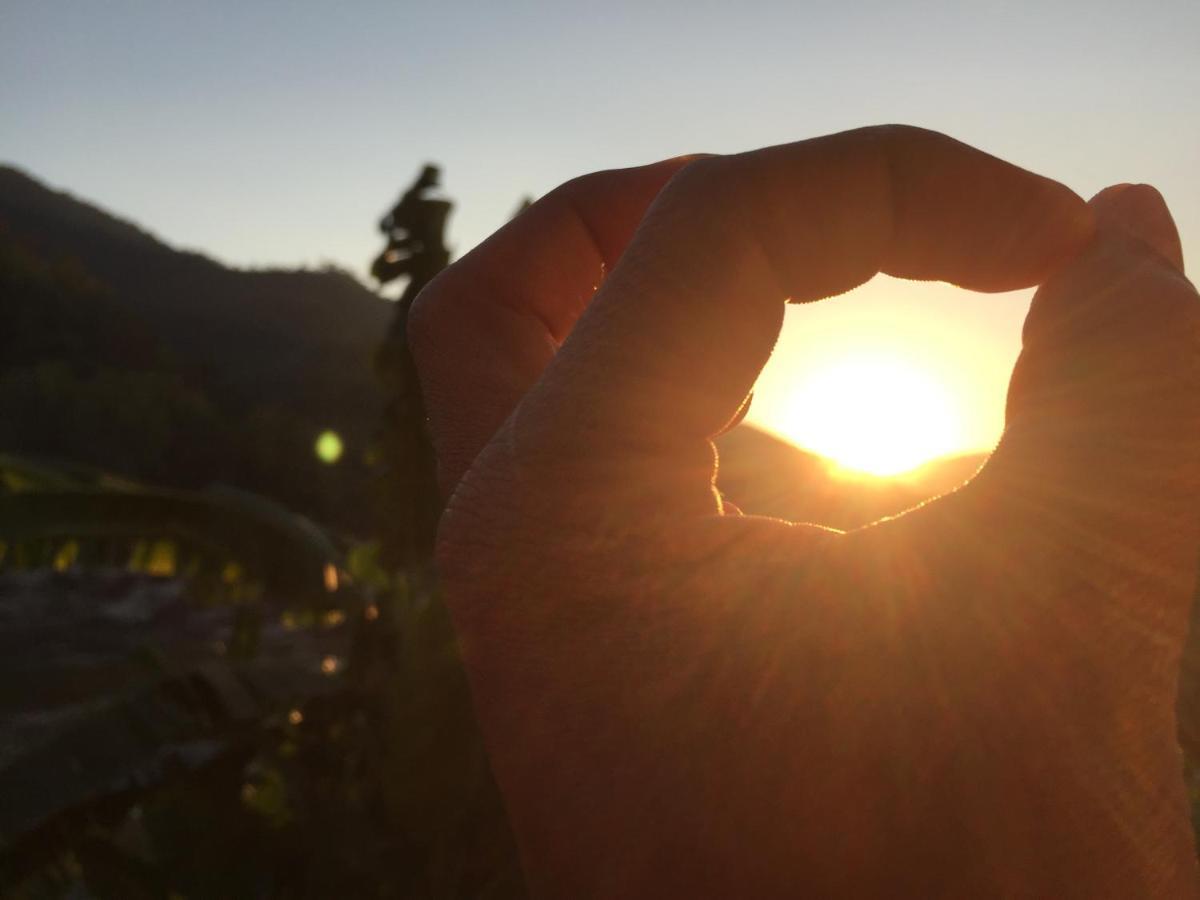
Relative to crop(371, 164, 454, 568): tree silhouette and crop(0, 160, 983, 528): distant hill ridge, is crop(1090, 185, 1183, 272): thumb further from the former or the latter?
crop(371, 164, 454, 568): tree silhouette

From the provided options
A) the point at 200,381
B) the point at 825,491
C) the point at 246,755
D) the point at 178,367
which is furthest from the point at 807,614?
the point at 178,367

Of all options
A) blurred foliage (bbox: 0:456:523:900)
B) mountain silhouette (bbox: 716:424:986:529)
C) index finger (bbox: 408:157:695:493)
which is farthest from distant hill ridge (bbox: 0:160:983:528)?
index finger (bbox: 408:157:695:493)

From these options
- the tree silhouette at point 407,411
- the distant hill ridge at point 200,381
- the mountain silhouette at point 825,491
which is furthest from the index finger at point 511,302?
the tree silhouette at point 407,411

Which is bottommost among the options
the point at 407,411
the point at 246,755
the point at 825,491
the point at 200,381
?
the point at 246,755

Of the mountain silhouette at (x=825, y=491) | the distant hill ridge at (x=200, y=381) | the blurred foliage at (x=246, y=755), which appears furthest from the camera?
the distant hill ridge at (x=200, y=381)

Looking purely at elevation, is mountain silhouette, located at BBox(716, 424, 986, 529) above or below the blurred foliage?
above

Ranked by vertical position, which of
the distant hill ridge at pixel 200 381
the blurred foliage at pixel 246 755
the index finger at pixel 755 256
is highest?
the distant hill ridge at pixel 200 381

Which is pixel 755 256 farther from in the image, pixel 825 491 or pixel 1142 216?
pixel 825 491

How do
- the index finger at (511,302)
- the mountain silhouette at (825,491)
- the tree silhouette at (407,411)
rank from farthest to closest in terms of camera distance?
the tree silhouette at (407,411) < the mountain silhouette at (825,491) < the index finger at (511,302)

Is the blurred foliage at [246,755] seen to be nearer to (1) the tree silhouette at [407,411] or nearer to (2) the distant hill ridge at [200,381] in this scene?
(1) the tree silhouette at [407,411]

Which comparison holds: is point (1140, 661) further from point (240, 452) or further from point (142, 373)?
point (142, 373)
